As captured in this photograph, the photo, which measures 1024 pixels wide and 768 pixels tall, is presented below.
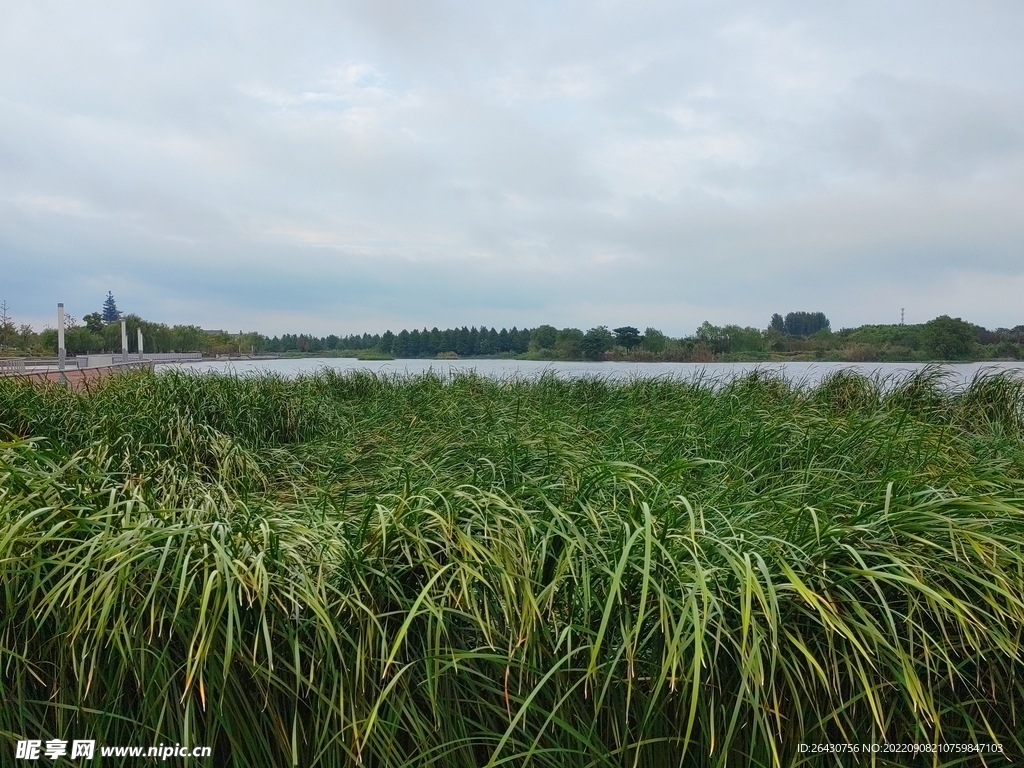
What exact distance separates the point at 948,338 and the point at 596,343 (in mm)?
5856

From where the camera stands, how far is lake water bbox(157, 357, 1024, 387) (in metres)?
6.52

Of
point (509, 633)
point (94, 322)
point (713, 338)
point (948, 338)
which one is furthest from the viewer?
point (94, 322)

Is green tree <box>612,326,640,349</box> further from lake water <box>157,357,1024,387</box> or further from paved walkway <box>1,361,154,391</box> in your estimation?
paved walkway <box>1,361,154,391</box>

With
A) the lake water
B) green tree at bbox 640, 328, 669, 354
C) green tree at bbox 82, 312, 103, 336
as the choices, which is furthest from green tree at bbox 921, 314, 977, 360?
green tree at bbox 82, 312, 103, 336

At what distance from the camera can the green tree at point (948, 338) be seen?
7.10 m

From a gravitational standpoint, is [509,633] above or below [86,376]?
below

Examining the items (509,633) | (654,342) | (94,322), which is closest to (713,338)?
(654,342)

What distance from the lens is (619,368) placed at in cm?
837

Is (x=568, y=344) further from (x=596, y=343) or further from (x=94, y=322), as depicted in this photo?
(x=94, y=322)

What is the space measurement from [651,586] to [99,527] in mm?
1702

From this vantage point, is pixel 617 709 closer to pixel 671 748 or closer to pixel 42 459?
pixel 671 748

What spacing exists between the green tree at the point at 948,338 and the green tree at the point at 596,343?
4.96 m

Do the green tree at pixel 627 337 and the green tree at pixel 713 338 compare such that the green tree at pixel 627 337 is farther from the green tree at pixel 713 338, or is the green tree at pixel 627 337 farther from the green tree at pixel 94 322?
the green tree at pixel 94 322

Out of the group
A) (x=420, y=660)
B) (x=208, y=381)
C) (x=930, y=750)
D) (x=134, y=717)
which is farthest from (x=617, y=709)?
(x=208, y=381)
